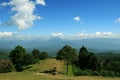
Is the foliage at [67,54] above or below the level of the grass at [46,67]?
above

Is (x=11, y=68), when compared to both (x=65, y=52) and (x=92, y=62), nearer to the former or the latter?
(x=65, y=52)

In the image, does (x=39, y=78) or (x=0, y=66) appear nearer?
(x=39, y=78)

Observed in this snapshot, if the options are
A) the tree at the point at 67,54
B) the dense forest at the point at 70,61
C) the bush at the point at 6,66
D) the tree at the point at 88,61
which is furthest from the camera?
the tree at the point at 88,61

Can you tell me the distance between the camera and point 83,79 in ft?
153

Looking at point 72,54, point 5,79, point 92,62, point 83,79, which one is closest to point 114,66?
point 92,62

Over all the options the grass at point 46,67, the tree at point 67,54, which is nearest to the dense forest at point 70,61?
the tree at point 67,54

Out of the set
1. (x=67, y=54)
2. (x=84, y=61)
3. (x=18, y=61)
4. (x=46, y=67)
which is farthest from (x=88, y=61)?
(x=18, y=61)

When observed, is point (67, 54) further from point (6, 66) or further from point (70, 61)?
point (6, 66)

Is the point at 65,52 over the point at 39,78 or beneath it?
over

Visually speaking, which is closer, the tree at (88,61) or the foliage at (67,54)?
→ the foliage at (67,54)

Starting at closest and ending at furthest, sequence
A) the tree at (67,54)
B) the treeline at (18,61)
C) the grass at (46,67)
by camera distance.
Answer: the tree at (67,54) < the grass at (46,67) < the treeline at (18,61)

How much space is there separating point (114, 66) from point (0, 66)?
3878 centimetres

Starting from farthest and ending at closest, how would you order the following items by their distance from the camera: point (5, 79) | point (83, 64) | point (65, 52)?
1. point (83, 64)
2. point (65, 52)
3. point (5, 79)

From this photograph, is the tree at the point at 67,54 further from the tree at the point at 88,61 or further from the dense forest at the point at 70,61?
the tree at the point at 88,61
